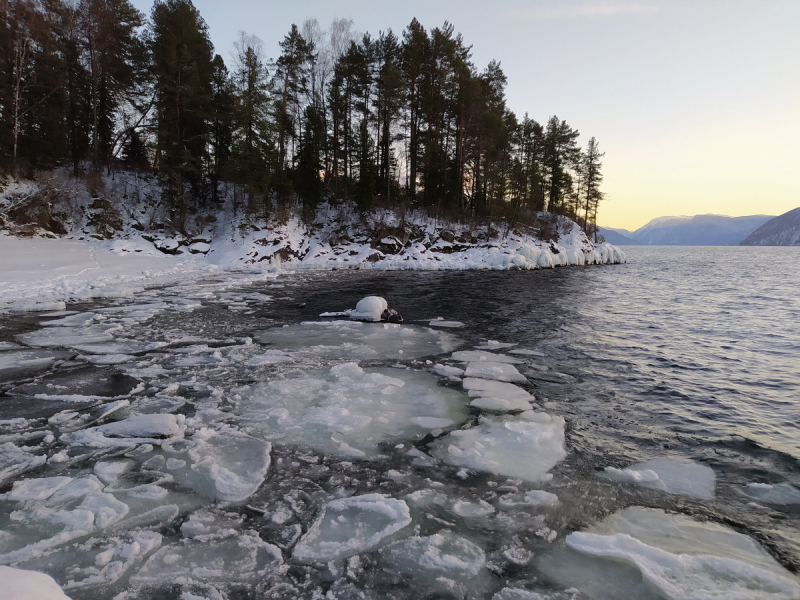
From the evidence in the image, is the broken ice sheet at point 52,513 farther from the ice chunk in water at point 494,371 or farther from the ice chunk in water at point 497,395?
the ice chunk in water at point 494,371

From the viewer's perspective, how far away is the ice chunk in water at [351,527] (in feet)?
8.12

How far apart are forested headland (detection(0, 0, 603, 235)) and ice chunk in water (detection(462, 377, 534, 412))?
2426 centimetres

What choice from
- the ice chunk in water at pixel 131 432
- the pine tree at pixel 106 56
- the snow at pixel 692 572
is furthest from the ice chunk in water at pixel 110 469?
the pine tree at pixel 106 56

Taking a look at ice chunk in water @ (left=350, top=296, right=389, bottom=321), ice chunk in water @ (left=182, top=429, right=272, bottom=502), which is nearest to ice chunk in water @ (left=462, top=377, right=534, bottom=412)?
ice chunk in water @ (left=182, top=429, right=272, bottom=502)

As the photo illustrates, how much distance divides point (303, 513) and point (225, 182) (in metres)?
30.8

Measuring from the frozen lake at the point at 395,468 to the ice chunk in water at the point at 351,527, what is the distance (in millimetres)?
13

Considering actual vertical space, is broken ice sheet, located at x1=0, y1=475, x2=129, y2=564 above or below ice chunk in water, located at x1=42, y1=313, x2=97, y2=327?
below

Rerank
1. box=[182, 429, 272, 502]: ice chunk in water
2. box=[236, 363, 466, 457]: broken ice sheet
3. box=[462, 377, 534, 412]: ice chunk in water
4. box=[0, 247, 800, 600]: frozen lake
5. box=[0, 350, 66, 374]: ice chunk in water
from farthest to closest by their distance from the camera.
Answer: box=[0, 350, 66, 374]: ice chunk in water, box=[462, 377, 534, 412]: ice chunk in water, box=[236, 363, 466, 457]: broken ice sheet, box=[182, 429, 272, 502]: ice chunk in water, box=[0, 247, 800, 600]: frozen lake

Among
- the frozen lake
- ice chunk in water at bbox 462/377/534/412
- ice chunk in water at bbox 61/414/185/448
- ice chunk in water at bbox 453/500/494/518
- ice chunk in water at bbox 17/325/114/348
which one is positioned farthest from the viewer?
ice chunk in water at bbox 17/325/114/348

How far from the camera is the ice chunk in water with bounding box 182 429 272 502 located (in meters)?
3.09

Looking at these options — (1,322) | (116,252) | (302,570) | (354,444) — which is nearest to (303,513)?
(302,570)

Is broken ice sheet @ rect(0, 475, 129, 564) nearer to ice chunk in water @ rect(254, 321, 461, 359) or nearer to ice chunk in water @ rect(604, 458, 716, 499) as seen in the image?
ice chunk in water @ rect(604, 458, 716, 499)

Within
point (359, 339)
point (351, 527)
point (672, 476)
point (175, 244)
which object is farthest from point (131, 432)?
point (175, 244)

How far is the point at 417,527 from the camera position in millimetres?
2717
